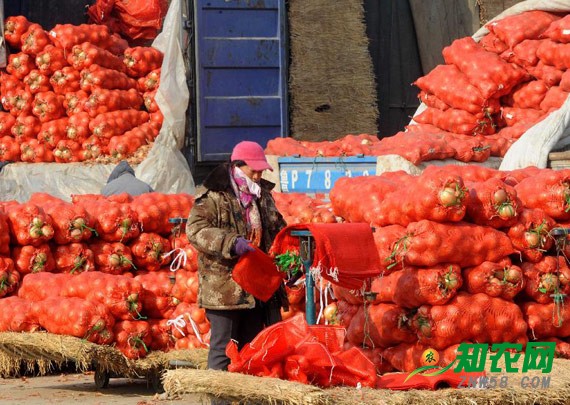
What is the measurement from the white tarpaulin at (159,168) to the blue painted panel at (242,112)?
38cm

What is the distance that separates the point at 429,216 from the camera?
22.0ft

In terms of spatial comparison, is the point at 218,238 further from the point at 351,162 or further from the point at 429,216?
the point at 351,162

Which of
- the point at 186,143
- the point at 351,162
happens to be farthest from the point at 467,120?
the point at 186,143

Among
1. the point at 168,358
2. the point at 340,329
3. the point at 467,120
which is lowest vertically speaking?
the point at 168,358

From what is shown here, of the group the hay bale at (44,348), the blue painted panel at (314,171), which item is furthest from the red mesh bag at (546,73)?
the hay bale at (44,348)

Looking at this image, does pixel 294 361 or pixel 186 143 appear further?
pixel 186 143

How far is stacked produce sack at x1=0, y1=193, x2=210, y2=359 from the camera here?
328 inches

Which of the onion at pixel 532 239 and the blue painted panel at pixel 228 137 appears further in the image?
the blue painted panel at pixel 228 137

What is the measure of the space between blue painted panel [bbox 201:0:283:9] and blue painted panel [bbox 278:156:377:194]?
3.69 meters

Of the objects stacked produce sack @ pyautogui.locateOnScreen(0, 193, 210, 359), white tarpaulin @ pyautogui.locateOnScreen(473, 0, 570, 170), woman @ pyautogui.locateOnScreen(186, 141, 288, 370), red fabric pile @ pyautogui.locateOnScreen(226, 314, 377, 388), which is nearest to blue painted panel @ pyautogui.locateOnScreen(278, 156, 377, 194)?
A: white tarpaulin @ pyautogui.locateOnScreen(473, 0, 570, 170)

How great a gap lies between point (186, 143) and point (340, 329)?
7430 millimetres

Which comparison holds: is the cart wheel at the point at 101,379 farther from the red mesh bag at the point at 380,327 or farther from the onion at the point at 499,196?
the onion at the point at 499,196

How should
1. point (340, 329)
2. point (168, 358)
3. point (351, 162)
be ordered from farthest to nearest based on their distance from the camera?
point (351, 162) → point (168, 358) → point (340, 329)

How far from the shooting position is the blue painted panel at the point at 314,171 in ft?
33.8
